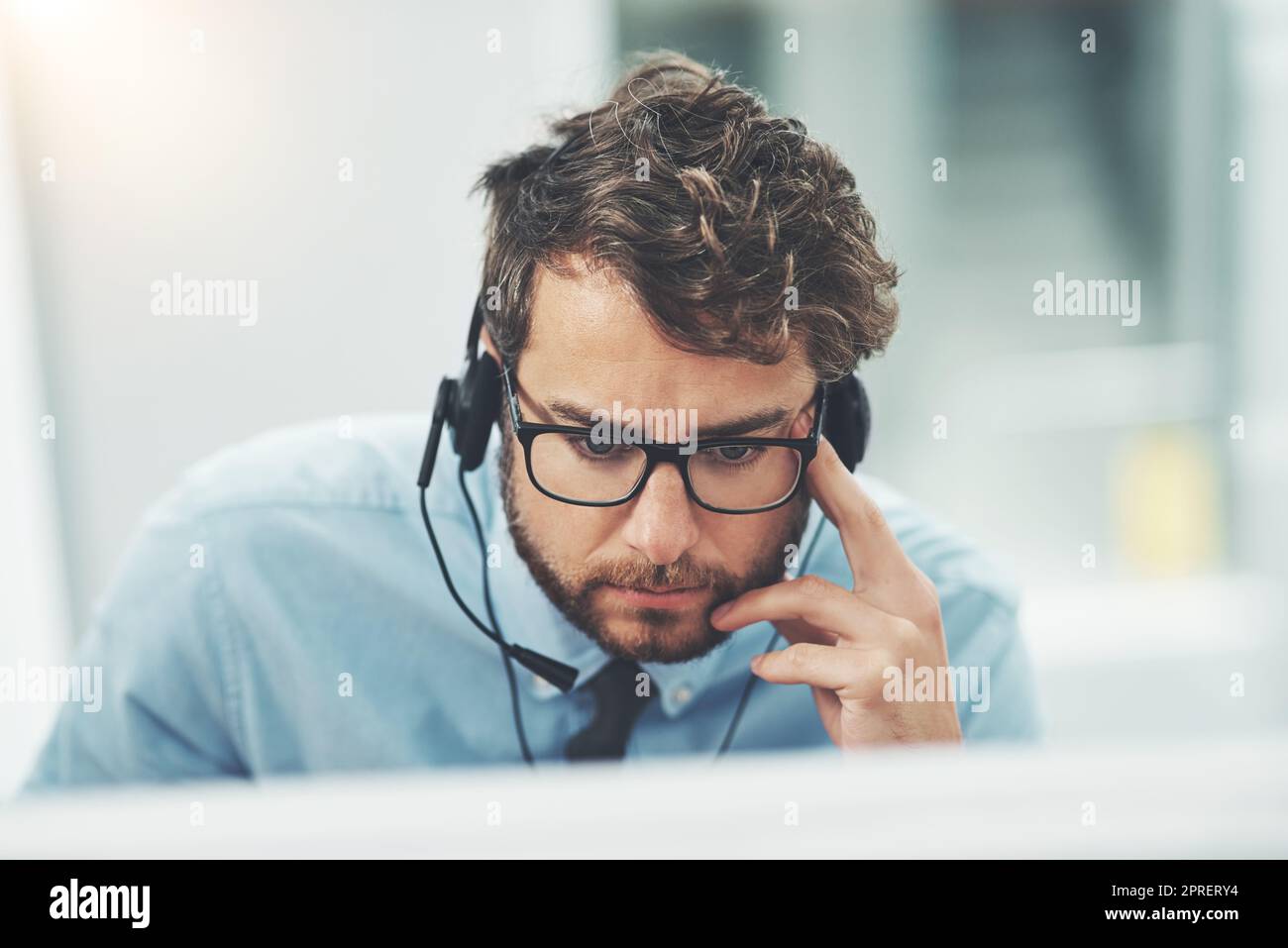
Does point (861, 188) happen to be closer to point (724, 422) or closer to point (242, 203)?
point (724, 422)

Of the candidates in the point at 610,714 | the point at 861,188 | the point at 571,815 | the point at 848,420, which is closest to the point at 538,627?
the point at 610,714

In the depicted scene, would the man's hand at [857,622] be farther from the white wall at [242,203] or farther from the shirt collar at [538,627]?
the white wall at [242,203]

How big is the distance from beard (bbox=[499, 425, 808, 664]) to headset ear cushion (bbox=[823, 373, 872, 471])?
2.6 inches

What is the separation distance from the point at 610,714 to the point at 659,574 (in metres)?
0.25

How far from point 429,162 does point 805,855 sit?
95 cm

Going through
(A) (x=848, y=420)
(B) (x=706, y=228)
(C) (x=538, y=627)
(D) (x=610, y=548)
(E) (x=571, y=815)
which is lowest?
(E) (x=571, y=815)

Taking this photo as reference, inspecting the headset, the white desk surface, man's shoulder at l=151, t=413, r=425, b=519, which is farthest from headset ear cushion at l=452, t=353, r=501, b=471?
the white desk surface

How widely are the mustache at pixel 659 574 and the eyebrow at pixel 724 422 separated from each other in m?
0.13

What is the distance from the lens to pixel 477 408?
0.89 metres

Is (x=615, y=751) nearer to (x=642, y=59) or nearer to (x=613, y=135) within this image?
(x=613, y=135)

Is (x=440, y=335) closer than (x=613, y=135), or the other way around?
(x=613, y=135)
